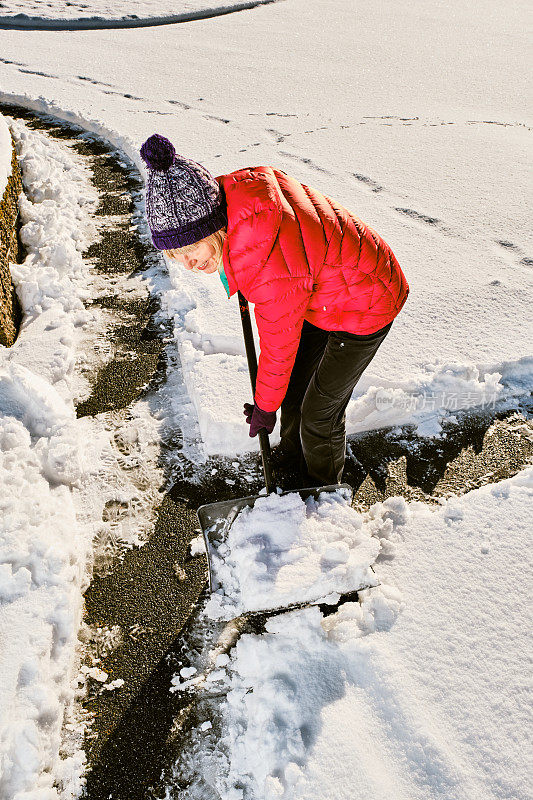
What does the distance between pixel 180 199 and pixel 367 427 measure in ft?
5.39

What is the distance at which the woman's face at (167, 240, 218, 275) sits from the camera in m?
1.50

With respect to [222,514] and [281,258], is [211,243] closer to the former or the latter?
[281,258]

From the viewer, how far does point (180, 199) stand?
1.38m

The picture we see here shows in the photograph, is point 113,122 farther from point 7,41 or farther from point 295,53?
point 7,41

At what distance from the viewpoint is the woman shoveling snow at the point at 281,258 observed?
4.57 feet

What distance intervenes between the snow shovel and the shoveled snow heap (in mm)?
21

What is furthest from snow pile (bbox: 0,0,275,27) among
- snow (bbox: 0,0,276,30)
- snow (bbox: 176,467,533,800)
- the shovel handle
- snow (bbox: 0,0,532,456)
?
snow (bbox: 176,467,533,800)

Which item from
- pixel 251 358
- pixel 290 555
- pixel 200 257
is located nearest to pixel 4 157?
pixel 251 358

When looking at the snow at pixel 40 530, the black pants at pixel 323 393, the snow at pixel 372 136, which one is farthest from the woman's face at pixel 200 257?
the snow at pixel 40 530

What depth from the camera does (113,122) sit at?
6.36 metres

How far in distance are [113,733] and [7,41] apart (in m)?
12.4

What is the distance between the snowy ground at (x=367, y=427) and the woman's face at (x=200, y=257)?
1.11 metres

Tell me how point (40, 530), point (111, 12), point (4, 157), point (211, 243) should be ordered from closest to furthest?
point (211, 243) < point (40, 530) < point (4, 157) < point (111, 12)

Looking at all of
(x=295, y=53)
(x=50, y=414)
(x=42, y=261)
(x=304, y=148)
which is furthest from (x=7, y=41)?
(x=50, y=414)
